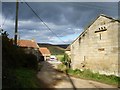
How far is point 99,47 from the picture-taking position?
24812 millimetres

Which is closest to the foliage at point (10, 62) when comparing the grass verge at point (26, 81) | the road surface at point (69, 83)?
the grass verge at point (26, 81)

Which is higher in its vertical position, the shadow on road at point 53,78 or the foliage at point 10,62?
the foliage at point 10,62

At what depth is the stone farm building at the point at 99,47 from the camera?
74.2ft

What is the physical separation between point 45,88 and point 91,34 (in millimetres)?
12009

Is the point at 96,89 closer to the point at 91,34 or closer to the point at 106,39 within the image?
the point at 106,39

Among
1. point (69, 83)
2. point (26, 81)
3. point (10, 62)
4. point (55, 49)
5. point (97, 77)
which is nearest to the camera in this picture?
point (26, 81)

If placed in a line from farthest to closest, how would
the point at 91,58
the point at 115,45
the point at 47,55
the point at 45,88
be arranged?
the point at 47,55
the point at 91,58
the point at 115,45
the point at 45,88

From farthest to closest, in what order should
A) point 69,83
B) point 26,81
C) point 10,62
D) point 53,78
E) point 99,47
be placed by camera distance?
point 99,47
point 53,78
point 69,83
point 10,62
point 26,81

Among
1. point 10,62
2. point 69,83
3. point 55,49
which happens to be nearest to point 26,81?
point 10,62

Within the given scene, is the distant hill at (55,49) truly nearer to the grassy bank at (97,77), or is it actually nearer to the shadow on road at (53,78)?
the grassy bank at (97,77)

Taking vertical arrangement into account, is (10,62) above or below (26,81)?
above

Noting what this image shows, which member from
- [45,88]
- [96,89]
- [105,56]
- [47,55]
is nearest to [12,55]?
[45,88]

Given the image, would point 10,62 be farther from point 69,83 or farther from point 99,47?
point 99,47

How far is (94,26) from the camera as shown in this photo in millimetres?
25750
